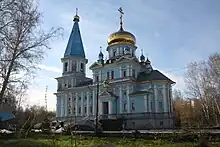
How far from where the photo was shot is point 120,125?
42.2m

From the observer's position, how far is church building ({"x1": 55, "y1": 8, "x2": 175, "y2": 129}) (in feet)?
147

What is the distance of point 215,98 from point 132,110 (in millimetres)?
14642

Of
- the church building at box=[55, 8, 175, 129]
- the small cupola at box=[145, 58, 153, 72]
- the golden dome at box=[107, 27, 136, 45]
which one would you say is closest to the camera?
the church building at box=[55, 8, 175, 129]

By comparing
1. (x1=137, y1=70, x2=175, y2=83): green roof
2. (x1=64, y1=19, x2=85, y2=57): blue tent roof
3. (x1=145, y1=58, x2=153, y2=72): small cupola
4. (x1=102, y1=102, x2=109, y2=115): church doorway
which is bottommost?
(x1=102, y1=102, x2=109, y2=115): church doorway

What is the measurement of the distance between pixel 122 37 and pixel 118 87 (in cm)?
1073

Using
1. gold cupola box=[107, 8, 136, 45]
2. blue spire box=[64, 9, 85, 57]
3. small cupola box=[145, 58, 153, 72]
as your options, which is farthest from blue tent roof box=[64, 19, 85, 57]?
small cupola box=[145, 58, 153, 72]

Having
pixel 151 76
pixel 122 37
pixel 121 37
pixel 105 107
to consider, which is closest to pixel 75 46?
pixel 121 37

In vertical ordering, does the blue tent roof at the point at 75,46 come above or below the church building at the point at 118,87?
above

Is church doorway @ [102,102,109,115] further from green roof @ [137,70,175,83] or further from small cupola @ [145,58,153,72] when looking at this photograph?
small cupola @ [145,58,153,72]

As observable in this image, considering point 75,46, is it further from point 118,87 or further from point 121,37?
point 118,87

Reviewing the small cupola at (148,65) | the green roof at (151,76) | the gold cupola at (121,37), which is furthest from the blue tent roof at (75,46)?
Answer: the green roof at (151,76)

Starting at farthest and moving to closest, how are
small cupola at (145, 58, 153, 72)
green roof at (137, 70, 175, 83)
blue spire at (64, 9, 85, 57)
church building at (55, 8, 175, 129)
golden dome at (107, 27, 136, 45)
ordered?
1. blue spire at (64, 9, 85, 57)
2. small cupola at (145, 58, 153, 72)
3. golden dome at (107, 27, 136, 45)
4. green roof at (137, 70, 175, 83)
5. church building at (55, 8, 175, 129)

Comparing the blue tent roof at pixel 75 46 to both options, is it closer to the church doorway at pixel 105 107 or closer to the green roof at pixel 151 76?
the church doorway at pixel 105 107

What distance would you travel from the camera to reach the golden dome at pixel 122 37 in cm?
5209
